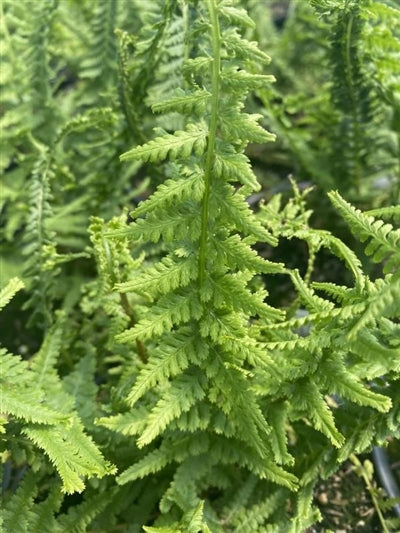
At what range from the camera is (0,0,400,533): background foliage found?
3.38 feet

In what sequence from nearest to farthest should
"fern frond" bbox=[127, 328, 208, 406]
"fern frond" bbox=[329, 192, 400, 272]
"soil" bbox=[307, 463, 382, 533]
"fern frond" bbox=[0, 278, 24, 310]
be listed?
"fern frond" bbox=[329, 192, 400, 272], "fern frond" bbox=[127, 328, 208, 406], "fern frond" bbox=[0, 278, 24, 310], "soil" bbox=[307, 463, 382, 533]

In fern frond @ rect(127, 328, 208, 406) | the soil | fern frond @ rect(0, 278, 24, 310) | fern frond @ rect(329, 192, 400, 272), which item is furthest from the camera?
the soil

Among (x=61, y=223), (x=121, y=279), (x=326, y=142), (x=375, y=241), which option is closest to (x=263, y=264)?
(x=375, y=241)

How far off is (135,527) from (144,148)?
2.51ft

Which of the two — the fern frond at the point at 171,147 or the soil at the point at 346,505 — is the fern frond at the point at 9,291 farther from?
the soil at the point at 346,505

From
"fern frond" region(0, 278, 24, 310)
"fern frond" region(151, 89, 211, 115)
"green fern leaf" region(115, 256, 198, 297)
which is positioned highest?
"fern frond" region(151, 89, 211, 115)

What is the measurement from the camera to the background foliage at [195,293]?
3.38 feet

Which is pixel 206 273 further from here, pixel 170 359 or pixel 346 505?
pixel 346 505

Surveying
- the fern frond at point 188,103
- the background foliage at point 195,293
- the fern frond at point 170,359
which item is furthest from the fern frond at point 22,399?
the fern frond at point 188,103

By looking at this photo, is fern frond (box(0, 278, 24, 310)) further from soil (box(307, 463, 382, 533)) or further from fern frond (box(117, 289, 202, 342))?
soil (box(307, 463, 382, 533))

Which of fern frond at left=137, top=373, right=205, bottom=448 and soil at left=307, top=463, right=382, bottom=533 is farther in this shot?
soil at left=307, top=463, right=382, bottom=533

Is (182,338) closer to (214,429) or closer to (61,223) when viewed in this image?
(214,429)

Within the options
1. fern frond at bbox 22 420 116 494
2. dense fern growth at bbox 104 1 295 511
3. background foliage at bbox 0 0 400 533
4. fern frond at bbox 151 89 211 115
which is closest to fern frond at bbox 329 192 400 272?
background foliage at bbox 0 0 400 533

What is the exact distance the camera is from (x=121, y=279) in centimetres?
134
